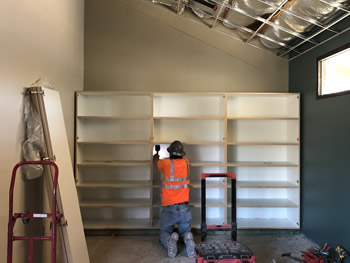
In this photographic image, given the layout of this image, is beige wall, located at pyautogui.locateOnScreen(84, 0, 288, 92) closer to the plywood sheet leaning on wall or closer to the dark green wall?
the dark green wall

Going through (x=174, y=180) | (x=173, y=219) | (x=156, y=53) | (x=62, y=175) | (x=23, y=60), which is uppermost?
(x=156, y=53)

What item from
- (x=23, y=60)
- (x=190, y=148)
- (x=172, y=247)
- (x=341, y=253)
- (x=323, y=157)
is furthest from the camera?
(x=190, y=148)

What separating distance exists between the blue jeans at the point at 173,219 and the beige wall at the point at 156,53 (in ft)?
5.95

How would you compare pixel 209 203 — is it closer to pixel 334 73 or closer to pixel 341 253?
pixel 341 253

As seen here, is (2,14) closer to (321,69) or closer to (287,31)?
(287,31)

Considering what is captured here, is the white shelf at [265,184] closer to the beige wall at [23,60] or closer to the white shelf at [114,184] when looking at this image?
the white shelf at [114,184]

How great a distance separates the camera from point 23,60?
2.18 meters

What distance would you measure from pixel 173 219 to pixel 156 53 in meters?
2.45

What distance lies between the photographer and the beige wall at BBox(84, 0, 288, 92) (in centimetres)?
392

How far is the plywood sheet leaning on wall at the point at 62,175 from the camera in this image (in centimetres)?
220

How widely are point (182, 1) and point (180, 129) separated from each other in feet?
6.02

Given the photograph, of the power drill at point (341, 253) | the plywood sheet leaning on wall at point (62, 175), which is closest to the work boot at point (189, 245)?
the plywood sheet leaning on wall at point (62, 175)

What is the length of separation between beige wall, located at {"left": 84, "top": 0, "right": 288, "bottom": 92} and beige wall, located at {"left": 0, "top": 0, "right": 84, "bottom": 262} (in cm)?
62

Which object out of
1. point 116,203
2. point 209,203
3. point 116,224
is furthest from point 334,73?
point 116,224
